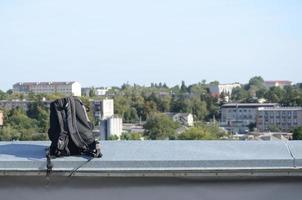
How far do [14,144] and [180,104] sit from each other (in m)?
75.4

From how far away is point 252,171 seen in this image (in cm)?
362

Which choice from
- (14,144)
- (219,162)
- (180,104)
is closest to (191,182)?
(219,162)

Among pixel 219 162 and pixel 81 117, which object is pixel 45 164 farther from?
pixel 219 162

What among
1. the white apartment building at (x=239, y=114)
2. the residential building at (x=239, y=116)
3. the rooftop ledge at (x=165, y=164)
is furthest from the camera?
the white apartment building at (x=239, y=114)

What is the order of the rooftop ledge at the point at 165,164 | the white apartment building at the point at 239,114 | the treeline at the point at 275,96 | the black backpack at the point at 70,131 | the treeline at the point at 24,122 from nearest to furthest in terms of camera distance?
the rooftop ledge at the point at 165,164 → the black backpack at the point at 70,131 → the treeline at the point at 24,122 → the treeline at the point at 275,96 → the white apartment building at the point at 239,114

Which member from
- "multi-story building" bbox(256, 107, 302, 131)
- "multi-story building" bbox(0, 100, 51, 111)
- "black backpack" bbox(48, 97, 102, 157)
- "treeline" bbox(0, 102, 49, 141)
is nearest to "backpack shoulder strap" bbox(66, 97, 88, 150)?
"black backpack" bbox(48, 97, 102, 157)

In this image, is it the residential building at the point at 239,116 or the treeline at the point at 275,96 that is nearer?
the residential building at the point at 239,116

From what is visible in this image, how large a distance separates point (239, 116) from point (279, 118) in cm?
1070

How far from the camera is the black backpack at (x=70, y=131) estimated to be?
3.74 metres

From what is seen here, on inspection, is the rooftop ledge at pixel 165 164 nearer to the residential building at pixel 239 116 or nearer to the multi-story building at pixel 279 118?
the multi-story building at pixel 279 118

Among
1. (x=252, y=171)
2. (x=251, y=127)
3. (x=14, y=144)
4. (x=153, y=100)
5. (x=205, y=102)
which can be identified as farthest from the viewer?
(x=205, y=102)

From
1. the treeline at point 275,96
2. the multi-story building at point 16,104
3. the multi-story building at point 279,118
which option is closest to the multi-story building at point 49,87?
the multi-story building at point 16,104

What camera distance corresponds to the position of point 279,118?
66.0 metres

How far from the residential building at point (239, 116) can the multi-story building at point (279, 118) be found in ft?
11.5
